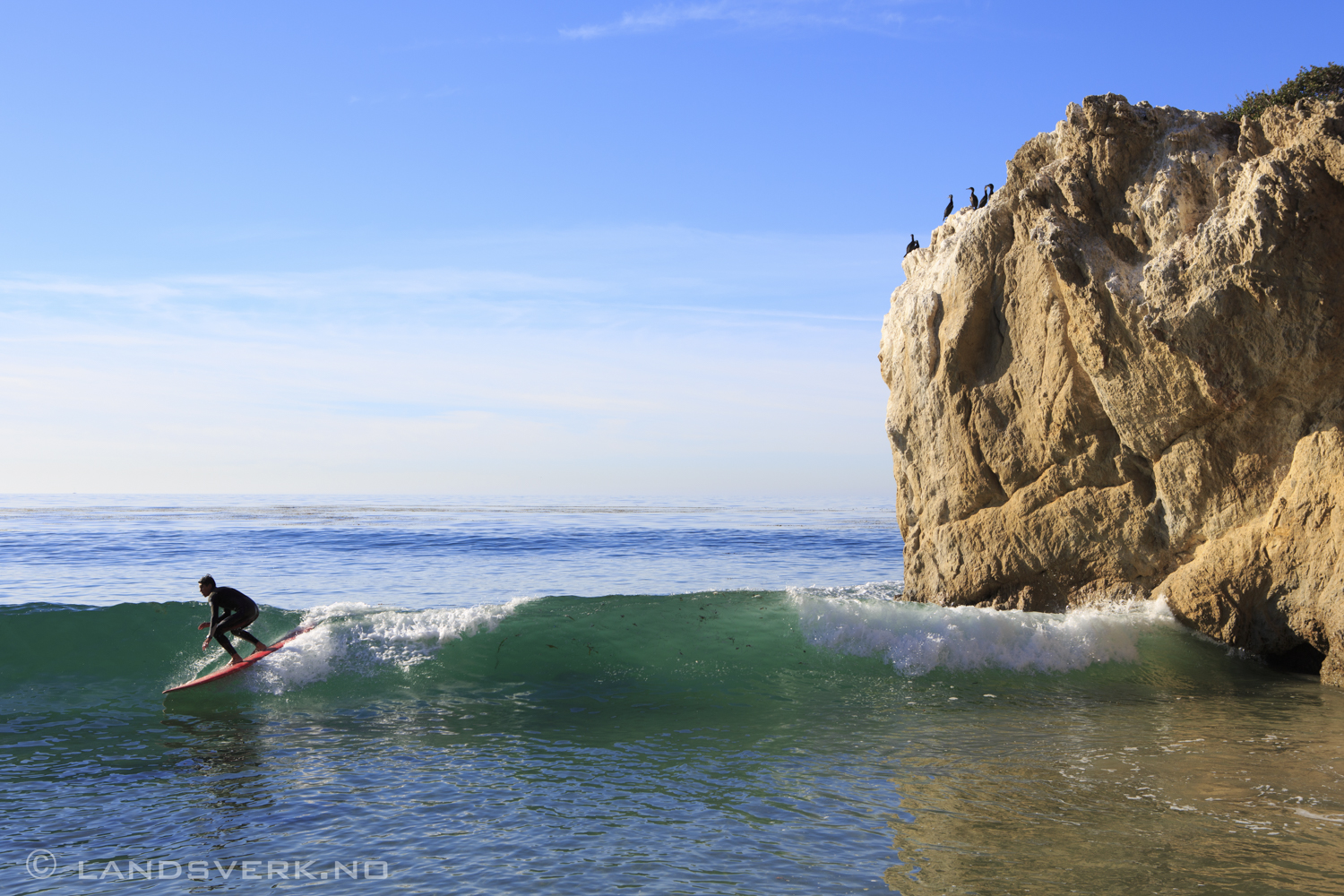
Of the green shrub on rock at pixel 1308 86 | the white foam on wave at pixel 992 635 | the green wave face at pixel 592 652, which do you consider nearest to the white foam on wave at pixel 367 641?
the green wave face at pixel 592 652

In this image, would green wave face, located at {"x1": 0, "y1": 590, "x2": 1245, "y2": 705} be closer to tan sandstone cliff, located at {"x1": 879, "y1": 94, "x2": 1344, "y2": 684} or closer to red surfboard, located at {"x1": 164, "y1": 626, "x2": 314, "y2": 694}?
red surfboard, located at {"x1": 164, "y1": 626, "x2": 314, "y2": 694}

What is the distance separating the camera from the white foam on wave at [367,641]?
1153 cm

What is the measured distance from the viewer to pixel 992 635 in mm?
12234

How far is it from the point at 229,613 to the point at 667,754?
6497mm

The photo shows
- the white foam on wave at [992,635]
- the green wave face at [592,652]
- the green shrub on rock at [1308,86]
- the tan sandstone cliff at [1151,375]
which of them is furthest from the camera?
the green shrub on rock at [1308,86]

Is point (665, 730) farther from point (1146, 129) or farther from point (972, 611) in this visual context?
point (1146, 129)

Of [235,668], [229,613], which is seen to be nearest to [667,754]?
[235,668]

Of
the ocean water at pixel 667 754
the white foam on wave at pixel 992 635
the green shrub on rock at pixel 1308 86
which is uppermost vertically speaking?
the green shrub on rock at pixel 1308 86

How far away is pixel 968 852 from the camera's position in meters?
5.96

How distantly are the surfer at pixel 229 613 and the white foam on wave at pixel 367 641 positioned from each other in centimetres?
48

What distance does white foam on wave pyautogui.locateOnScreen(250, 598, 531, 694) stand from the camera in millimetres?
11531

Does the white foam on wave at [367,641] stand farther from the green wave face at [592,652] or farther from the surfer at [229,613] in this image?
the surfer at [229,613]

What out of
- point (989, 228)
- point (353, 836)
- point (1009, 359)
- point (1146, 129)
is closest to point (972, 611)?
point (1009, 359)

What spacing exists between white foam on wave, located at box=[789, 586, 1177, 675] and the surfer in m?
7.37
